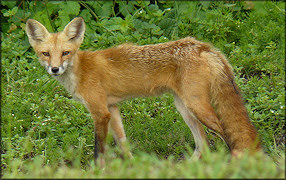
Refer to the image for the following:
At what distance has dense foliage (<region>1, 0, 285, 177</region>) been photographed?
5.42 metres

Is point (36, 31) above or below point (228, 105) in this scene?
above

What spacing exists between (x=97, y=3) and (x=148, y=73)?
292 centimetres

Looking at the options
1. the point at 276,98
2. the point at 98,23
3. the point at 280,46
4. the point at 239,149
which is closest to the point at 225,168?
the point at 239,149

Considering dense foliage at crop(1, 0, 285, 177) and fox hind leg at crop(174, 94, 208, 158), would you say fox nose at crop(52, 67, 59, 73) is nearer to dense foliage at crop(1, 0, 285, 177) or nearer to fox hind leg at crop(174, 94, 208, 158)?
dense foliage at crop(1, 0, 285, 177)

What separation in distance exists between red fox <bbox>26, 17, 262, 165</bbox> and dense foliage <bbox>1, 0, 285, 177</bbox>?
0.49 metres

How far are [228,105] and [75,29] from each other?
1975mm

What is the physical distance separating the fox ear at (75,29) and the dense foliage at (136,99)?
113 cm

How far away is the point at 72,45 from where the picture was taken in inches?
200

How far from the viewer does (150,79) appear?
5.10 m

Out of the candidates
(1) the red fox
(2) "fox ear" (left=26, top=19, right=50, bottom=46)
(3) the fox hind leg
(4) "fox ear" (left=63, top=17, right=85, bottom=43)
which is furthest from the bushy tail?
(2) "fox ear" (left=26, top=19, right=50, bottom=46)

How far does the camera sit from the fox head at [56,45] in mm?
4824

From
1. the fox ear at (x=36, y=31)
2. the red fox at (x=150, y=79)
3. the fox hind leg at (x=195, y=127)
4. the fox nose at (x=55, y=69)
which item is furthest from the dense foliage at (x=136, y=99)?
the fox ear at (x=36, y=31)

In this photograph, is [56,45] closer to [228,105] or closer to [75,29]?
[75,29]

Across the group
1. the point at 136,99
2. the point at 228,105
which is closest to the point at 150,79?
the point at 228,105
